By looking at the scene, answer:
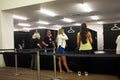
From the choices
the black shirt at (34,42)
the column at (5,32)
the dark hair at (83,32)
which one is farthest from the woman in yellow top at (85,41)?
the column at (5,32)

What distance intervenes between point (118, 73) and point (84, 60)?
103cm

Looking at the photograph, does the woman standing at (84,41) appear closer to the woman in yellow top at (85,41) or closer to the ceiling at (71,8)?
the woman in yellow top at (85,41)

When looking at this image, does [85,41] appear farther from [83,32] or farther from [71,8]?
[71,8]

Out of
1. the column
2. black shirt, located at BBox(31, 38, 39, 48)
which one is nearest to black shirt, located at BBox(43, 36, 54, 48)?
black shirt, located at BBox(31, 38, 39, 48)

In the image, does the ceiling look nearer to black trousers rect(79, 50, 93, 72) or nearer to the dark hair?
the dark hair

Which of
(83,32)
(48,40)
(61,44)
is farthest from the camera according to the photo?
(48,40)

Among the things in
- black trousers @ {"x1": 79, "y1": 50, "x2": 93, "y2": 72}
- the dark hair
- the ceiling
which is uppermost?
the ceiling

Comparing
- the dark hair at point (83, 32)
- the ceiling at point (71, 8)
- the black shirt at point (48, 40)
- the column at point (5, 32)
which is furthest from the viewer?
the column at point (5, 32)

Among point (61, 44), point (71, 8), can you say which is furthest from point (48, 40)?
point (71, 8)

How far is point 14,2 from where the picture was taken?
6734 mm

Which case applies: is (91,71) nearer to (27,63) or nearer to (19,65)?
(27,63)

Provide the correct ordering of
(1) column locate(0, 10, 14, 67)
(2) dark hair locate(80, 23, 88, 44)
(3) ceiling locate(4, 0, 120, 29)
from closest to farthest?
(2) dark hair locate(80, 23, 88, 44)
(3) ceiling locate(4, 0, 120, 29)
(1) column locate(0, 10, 14, 67)

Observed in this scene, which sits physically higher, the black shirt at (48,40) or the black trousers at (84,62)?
the black shirt at (48,40)

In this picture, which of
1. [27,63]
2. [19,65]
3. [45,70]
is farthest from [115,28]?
[19,65]
